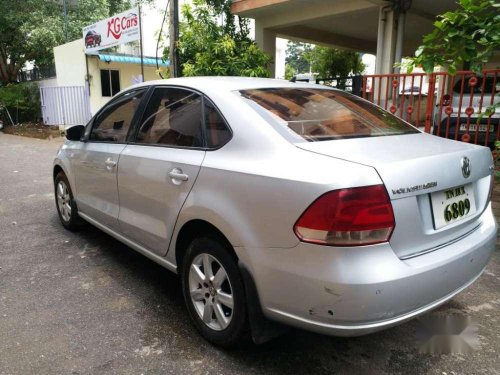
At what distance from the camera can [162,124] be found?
3.04 meters

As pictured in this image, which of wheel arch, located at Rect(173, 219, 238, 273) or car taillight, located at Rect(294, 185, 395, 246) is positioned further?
wheel arch, located at Rect(173, 219, 238, 273)

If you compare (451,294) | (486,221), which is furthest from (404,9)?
(451,294)

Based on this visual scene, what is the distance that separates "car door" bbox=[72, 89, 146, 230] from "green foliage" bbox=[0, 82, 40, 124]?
54.3 ft

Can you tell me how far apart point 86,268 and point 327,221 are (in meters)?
2.59

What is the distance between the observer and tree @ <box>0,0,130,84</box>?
57.6 feet

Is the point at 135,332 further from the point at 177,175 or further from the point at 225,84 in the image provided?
the point at 225,84

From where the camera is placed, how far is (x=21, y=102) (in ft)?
59.8

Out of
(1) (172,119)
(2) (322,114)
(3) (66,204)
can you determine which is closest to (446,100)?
(2) (322,114)

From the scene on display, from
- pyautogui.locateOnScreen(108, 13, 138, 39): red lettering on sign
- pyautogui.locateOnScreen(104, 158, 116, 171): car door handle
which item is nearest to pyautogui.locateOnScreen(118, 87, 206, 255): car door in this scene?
pyautogui.locateOnScreen(104, 158, 116, 171): car door handle

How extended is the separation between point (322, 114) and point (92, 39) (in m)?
13.7

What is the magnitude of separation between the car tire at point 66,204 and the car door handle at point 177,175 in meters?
2.07

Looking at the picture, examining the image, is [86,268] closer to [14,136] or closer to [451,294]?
[451,294]

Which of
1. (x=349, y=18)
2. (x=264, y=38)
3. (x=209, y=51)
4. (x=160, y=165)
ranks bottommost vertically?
(x=160, y=165)

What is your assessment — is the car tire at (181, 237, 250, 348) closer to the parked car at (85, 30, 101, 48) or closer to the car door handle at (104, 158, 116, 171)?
the car door handle at (104, 158, 116, 171)
